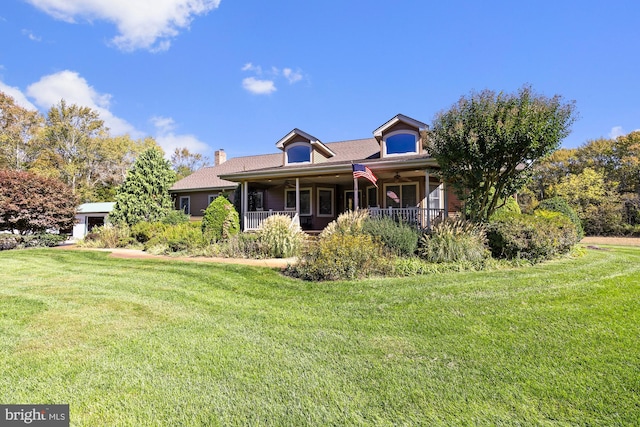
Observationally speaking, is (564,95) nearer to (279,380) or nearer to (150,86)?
(279,380)

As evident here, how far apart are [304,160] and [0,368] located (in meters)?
15.1

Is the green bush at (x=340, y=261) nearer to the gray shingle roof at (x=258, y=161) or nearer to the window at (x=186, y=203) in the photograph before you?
the gray shingle roof at (x=258, y=161)

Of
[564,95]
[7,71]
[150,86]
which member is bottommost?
[564,95]

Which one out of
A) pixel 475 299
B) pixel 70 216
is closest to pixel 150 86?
pixel 70 216

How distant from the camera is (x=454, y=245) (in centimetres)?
825

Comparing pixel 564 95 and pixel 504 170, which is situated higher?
pixel 564 95

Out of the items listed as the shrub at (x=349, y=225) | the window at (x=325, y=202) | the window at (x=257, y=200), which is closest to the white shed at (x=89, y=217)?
the window at (x=257, y=200)

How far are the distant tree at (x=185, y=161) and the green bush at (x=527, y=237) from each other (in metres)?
45.0

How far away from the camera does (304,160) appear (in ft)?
57.2

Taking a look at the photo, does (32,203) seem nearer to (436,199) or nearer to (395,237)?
(395,237)

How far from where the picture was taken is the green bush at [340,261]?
22.3ft

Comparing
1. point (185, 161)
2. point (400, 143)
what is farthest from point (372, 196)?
point (185, 161)

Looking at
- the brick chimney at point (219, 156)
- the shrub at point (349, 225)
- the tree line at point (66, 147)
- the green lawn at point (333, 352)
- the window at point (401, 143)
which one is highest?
the tree line at point (66, 147)

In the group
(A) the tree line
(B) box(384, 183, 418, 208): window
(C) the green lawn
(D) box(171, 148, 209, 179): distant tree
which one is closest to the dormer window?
(B) box(384, 183, 418, 208): window
